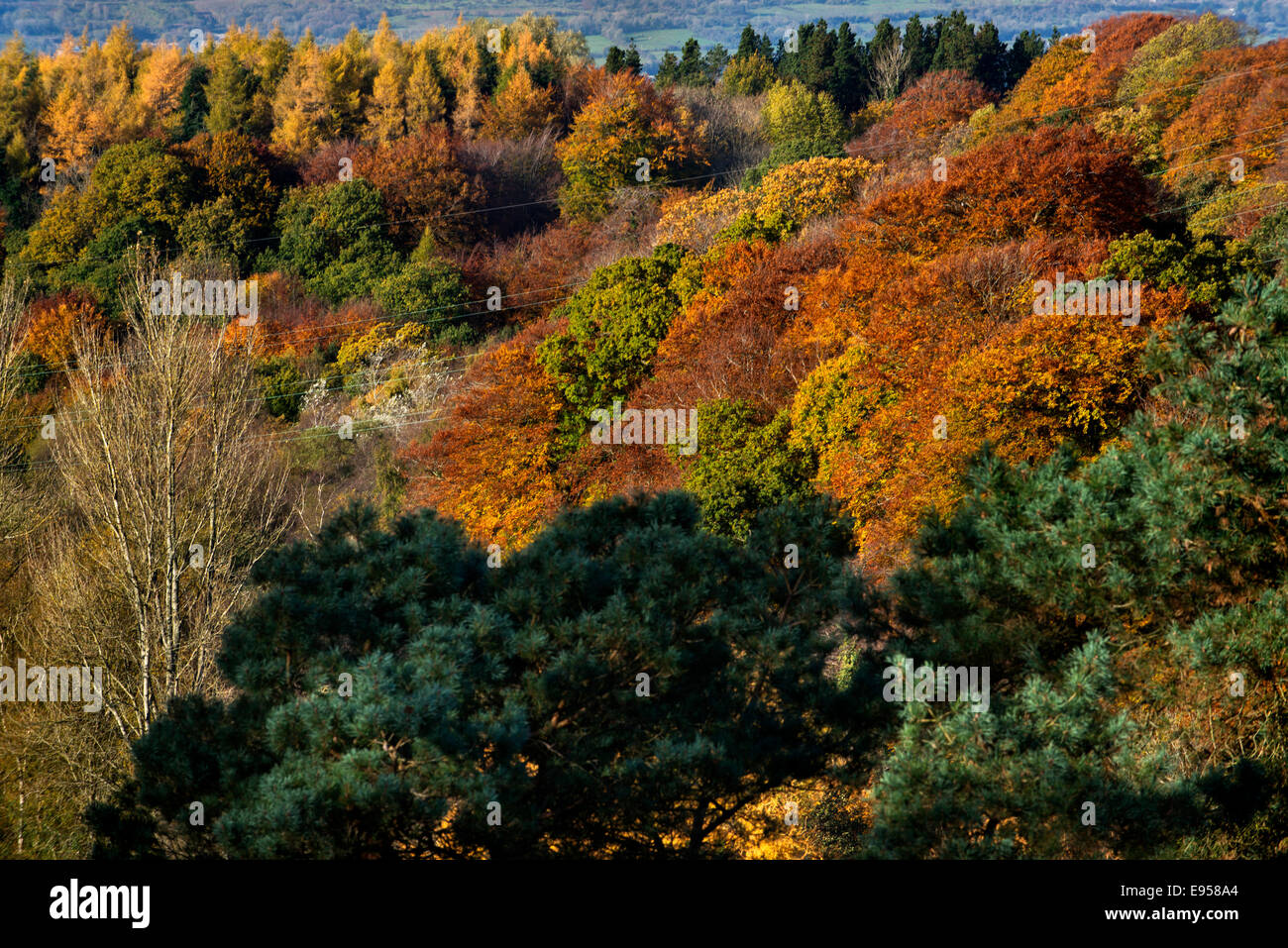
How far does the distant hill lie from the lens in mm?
115625

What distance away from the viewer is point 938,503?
21.2 metres

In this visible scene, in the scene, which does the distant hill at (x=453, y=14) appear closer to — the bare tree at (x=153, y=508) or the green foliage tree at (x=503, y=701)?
the bare tree at (x=153, y=508)

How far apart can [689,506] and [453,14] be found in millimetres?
128481

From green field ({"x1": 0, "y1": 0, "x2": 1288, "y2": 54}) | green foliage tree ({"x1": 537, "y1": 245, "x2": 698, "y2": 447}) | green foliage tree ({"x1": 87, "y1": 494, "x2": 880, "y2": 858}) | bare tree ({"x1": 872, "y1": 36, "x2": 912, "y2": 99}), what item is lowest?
green foliage tree ({"x1": 87, "y1": 494, "x2": 880, "y2": 858})

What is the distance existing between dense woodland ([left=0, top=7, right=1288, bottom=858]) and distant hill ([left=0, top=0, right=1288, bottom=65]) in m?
63.5

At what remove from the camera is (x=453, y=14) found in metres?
128

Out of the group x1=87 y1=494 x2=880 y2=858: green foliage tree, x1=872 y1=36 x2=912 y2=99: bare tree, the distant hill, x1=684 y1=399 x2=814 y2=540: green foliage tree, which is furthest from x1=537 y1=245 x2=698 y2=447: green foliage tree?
the distant hill

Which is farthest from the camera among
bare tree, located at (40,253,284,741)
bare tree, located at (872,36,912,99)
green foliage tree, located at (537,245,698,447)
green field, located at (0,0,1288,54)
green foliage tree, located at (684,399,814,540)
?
green field, located at (0,0,1288,54)

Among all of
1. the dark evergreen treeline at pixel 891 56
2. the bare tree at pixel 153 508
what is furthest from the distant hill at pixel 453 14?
the bare tree at pixel 153 508

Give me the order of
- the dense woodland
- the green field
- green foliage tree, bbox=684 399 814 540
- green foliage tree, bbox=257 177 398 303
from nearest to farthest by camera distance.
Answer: the dense woodland < green foliage tree, bbox=684 399 814 540 < green foliage tree, bbox=257 177 398 303 < the green field

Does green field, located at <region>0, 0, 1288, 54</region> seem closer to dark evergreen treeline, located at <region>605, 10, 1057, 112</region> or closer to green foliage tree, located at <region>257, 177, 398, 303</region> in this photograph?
dark evergreen treeline, located at <region>605, 10, 1057, 112</region>

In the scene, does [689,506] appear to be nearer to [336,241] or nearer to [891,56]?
[336,241]
